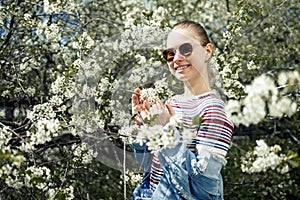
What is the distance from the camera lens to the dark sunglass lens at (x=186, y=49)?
2127 millimetres

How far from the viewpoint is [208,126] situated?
1.94 meters

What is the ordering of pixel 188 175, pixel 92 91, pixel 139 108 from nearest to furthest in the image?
pixel 188 175, pixel 139 108, pixel 92 91

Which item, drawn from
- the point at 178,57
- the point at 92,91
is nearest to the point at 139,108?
the point at 178,57

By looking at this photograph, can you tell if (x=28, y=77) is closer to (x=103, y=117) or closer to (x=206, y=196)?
(x=103, y=117)

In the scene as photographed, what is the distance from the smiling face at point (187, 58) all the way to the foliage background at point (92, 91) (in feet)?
0.83

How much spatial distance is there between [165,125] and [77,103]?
146 cm

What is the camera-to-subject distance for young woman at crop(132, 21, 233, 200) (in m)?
1.91

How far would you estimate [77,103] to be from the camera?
3270 millimetres

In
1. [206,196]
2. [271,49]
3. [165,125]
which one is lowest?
[206,196]

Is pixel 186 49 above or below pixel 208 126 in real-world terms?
above

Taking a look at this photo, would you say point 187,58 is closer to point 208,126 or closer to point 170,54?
point 170,54

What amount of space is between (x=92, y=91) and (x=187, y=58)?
4.21 feet

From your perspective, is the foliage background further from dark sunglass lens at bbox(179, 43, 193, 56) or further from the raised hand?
dark sunglass lens at bbox(179, 43, 193, 56)

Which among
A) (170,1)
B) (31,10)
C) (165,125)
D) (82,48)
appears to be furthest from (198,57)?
(170,1)
